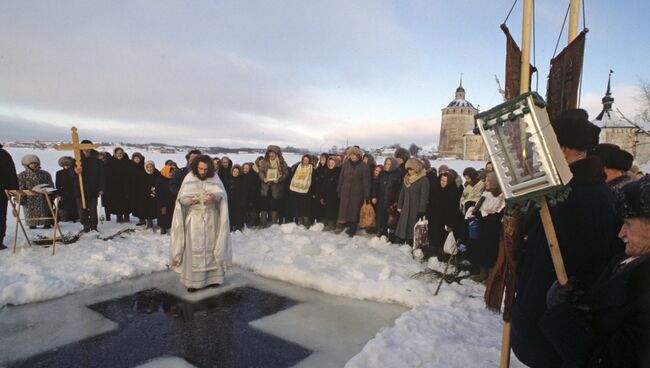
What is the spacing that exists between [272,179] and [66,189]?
5249 mm

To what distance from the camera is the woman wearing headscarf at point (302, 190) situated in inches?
369

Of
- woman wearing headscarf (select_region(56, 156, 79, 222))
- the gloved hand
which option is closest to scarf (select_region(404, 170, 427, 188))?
the gloved hand

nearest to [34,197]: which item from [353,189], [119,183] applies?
[119,183]

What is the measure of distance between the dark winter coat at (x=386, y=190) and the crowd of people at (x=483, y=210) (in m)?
0.02

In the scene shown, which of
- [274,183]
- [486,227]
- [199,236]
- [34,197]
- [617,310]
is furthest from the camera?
[274,183]

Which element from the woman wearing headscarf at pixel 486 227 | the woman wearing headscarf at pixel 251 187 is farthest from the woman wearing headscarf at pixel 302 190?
the woman wearing headscarf at pixel 486 227

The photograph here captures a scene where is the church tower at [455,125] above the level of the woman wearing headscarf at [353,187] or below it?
above

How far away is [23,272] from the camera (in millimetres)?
5645

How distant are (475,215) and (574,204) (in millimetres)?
4154

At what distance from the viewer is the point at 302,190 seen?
30.7 ft

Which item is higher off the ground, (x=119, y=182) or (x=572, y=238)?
(x=572, y=238)

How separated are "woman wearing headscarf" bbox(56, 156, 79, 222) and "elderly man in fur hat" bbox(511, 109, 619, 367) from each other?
10397 mm

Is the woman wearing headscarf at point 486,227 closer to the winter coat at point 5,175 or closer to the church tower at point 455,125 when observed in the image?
the winter coat at point 5,175

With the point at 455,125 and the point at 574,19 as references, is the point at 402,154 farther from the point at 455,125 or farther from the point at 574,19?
the point at 455,125
